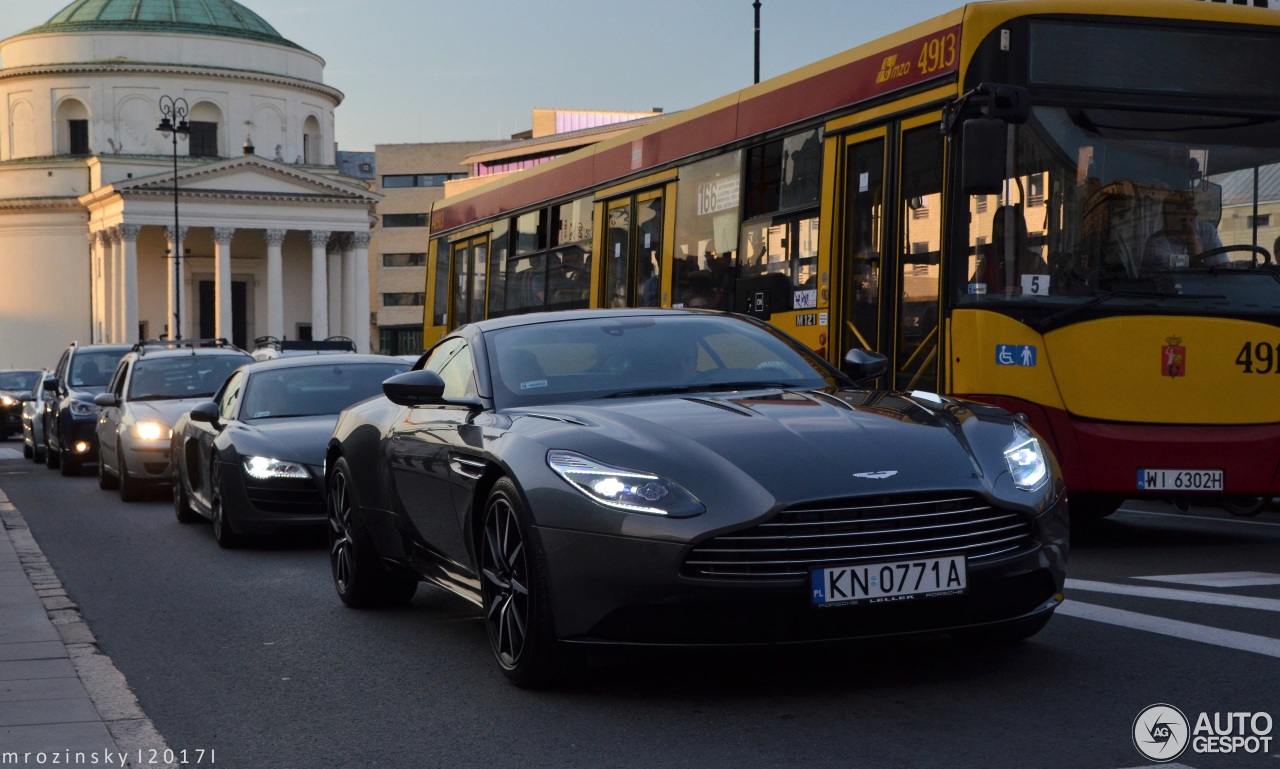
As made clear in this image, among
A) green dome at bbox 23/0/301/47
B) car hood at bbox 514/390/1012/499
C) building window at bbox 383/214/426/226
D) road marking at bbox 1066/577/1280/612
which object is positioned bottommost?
road marking at bbox 1066/577/1280/612

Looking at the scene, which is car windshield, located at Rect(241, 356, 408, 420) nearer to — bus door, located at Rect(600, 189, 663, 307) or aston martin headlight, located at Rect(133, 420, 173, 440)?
bus door, located at Rect(600, 189, 663, 307)

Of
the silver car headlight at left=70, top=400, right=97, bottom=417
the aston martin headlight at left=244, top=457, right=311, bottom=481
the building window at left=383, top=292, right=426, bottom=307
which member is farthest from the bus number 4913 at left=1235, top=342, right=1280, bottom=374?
the building window at left=383, top=292, right=426, bottom=307

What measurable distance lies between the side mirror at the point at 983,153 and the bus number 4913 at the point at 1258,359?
1.85m

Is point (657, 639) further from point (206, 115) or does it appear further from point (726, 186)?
point (206, 115)

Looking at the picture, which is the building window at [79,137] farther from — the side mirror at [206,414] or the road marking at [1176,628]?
the road marking at [1176,628]

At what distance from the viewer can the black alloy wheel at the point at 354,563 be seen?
816 cm

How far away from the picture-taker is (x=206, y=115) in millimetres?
93375

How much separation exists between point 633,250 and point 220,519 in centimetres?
492

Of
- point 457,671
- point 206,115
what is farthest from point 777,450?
point 206,115

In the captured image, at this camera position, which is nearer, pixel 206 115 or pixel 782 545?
pixel 782 545

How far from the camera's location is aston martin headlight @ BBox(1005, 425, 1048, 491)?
5737 mm

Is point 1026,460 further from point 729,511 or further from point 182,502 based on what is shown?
point 182,502

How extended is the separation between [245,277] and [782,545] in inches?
3769

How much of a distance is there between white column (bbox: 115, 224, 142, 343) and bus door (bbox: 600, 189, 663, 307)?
7651cm
